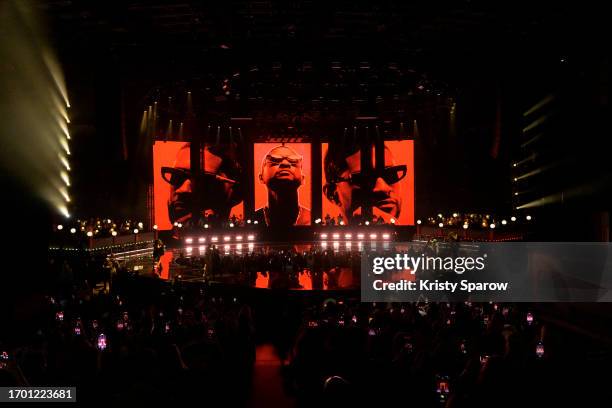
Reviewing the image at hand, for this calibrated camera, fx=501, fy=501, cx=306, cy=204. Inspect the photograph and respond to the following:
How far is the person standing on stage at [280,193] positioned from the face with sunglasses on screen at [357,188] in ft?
5.34

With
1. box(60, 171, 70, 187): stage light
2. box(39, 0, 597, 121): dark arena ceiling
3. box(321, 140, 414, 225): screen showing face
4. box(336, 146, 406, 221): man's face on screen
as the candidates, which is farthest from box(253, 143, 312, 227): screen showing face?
box(60, 171, 70, 187): stage light

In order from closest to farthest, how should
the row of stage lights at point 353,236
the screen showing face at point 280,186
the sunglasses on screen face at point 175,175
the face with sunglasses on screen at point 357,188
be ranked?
the sunglasses on screen face at point 175,175 < the row of stage lights at point 353,236 < the face with sunglasses on screen at point 357,188 < the screen showing face at point 280,186

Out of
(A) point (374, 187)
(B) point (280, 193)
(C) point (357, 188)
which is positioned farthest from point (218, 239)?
(A) point (374, 187)

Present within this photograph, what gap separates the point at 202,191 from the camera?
22906 mm

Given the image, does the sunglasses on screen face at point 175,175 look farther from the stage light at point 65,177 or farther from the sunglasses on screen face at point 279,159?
the stage light at point 65,177

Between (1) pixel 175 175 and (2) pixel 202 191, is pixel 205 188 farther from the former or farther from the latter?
(1) pixel 175 175

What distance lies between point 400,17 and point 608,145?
5.38 meters

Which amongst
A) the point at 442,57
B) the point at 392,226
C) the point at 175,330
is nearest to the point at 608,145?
the point at 442,57

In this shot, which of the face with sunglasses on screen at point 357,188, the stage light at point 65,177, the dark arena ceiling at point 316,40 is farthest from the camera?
the face with sunglasses on screen at point 357,188

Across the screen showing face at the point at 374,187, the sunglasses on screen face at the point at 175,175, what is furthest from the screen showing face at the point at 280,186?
the sunglasses on screen face at the point at 175,175

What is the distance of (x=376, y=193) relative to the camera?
25156mm

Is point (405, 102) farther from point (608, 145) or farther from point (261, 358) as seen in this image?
point (261, 358)

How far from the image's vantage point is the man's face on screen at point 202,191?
2331 cm

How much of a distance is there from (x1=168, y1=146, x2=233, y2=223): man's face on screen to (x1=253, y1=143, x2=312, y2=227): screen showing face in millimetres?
1812
